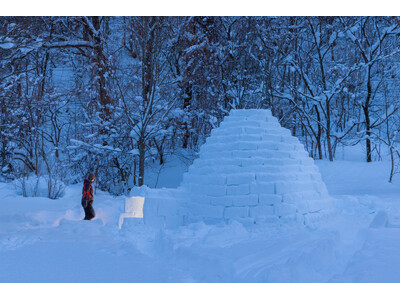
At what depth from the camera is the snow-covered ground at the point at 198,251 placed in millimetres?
3947

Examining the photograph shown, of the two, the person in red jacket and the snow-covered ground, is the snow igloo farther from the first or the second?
the person in red jacket

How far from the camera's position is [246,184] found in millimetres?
6332

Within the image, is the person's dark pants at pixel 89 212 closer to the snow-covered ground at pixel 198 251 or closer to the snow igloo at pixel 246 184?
the snow-covered ground at pixel 198 251

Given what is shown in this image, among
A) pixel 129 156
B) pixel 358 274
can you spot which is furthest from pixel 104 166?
pixel 358 274

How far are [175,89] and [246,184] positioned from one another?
27.7ft

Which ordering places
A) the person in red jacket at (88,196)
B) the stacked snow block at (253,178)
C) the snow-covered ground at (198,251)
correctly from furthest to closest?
1. the person in red jacket at (88,196)
2. the stacked snow block at (253,178)
3. the snow-covered ground at (198,251)

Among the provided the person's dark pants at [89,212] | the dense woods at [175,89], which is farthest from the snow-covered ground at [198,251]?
the dense woods at [175,89]

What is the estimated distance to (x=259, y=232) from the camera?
575 centimetres

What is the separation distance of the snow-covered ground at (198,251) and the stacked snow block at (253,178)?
33 centimetres

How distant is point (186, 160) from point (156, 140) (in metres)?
1.55

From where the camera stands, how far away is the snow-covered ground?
13.0 feet

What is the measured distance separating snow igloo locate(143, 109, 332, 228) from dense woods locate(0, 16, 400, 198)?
14.8 feet

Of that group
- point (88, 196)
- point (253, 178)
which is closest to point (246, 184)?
point (253, 178)

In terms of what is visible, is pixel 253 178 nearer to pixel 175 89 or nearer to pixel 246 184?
pixel 246 184
